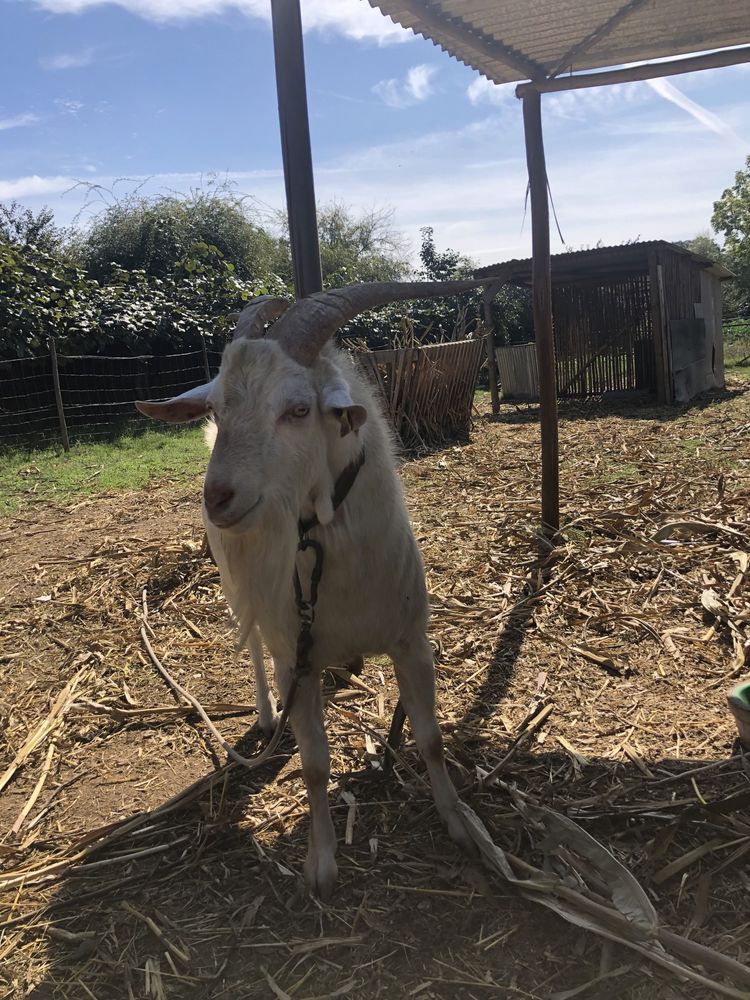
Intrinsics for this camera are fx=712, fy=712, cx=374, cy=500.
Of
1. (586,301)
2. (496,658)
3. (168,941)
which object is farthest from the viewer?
(586,301)

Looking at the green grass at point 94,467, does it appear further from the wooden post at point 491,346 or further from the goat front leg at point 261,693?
the wooden post at point 491,346

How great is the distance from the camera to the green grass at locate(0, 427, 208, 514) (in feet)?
30.4

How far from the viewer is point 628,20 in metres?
4.61

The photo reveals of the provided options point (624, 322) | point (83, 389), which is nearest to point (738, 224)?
point (624, 322)

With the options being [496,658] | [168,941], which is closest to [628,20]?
[496,658]

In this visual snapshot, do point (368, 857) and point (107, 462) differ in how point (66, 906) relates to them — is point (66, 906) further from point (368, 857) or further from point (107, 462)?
point (107, 462)

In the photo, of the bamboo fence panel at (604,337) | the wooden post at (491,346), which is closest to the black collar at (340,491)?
the wooden post at (491,346)

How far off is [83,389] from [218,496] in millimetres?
13562

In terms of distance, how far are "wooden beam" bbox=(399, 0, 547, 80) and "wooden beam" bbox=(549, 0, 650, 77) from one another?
197mm

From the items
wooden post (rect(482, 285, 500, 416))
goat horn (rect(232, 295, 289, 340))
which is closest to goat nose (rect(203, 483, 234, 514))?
goat horn (rect(232, 295, 289, 340))

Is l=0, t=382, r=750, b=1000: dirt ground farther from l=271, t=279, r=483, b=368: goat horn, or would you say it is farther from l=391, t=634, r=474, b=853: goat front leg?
l=271, t=279, r=483, b=368: goat horn

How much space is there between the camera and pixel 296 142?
3512 millimetres

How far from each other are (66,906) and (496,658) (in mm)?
2427

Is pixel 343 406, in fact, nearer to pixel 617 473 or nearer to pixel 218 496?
pixel 218 496
